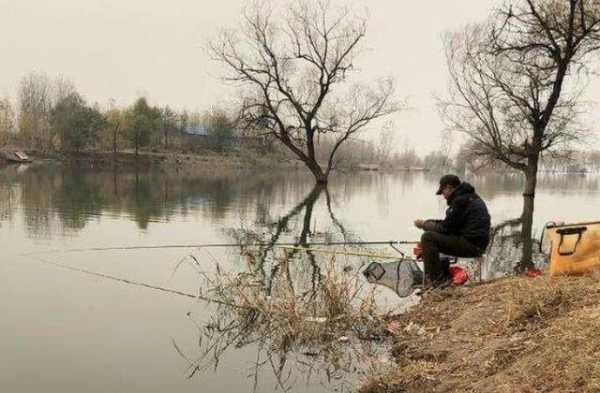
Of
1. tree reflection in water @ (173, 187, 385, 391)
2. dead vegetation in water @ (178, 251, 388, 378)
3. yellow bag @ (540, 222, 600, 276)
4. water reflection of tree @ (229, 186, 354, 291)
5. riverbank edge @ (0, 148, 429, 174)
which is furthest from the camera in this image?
riverbank edge @ (0, 148, 429, 174)

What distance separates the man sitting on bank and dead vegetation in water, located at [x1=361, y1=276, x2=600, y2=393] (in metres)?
0.79

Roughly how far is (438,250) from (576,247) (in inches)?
68.1

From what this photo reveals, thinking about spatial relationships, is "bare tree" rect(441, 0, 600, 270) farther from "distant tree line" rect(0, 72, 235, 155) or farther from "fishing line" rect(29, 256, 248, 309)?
"distant tree line" rect(0, 72, 235, 155)

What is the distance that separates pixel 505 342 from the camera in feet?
15.7

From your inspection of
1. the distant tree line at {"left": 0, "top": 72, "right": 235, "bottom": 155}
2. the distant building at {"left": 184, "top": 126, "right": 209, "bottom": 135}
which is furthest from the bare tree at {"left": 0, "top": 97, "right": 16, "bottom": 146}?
the distant building at {"left": 184, "top": 126, "right": 209, "bottom": 135}

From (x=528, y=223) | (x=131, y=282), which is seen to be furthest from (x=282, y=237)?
(x=528, y=223)

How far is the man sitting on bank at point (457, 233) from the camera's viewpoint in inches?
294

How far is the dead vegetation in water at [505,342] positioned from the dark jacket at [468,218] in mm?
866

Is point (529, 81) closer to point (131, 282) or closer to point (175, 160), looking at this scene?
point (131, 282)

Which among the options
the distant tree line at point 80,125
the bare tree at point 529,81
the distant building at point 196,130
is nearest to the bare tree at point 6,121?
the distant tree line at point 80,125

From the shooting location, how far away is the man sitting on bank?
7465 mm

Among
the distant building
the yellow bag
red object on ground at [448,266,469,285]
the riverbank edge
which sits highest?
the distant building

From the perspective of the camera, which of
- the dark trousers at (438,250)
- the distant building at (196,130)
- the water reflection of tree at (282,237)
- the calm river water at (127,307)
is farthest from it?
the distant building at (196,130)

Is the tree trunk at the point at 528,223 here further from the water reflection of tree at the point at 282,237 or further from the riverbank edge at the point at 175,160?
the riverbank edge at the point at 175,160
